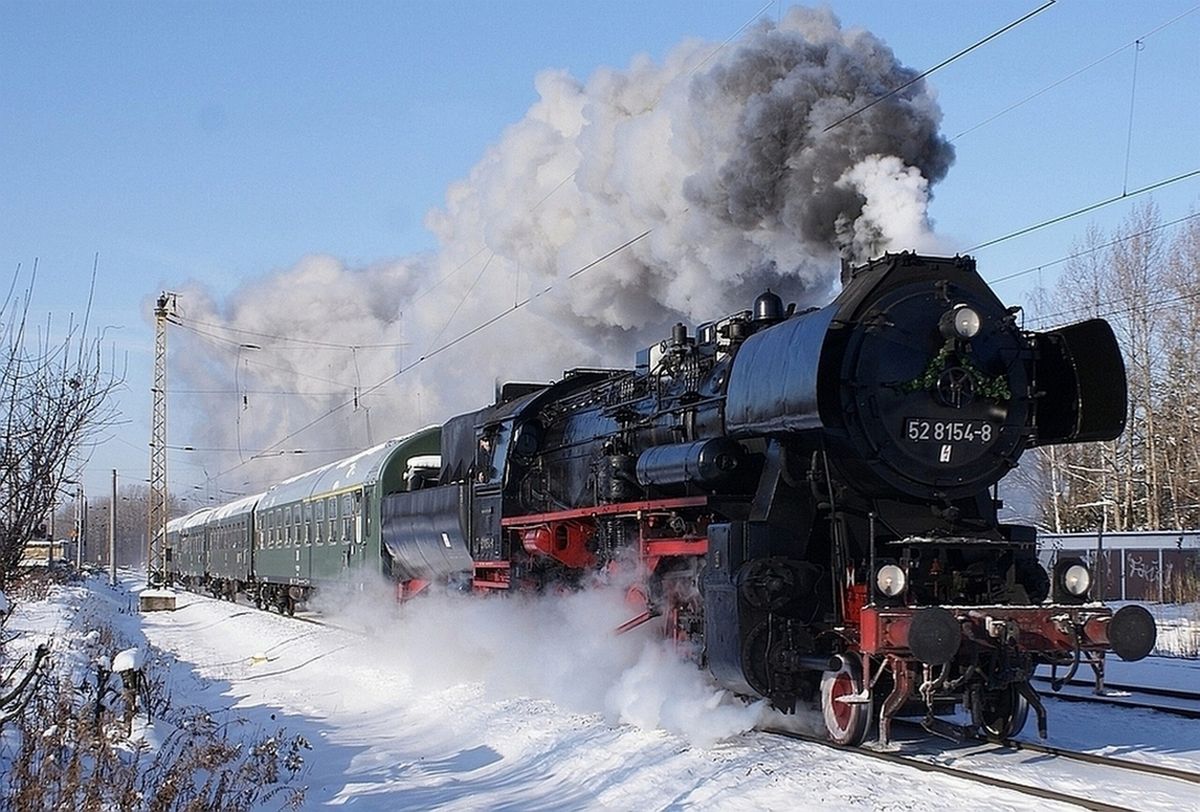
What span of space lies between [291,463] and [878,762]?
47409 millimetres

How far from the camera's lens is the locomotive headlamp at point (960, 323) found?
8.27 meters

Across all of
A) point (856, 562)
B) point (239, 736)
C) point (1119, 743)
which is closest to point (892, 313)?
point (856, 562)

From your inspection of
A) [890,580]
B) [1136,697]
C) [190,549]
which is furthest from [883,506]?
[190,549]

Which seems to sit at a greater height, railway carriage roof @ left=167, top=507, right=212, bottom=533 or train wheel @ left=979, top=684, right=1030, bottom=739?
railway carriage roof @ left=167, top=507, right=212, bottom=533

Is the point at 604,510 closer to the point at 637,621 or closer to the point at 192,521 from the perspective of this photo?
the point at 637,621

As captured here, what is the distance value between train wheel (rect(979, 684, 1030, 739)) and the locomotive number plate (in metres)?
1.78

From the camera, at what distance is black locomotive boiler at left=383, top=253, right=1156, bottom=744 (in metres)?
7.84

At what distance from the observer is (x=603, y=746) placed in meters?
8.91

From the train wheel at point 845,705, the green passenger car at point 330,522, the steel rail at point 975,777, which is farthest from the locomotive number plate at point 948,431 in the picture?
the green passenger car at point 330,522

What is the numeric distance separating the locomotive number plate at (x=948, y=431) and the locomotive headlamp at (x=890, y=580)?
942 mm

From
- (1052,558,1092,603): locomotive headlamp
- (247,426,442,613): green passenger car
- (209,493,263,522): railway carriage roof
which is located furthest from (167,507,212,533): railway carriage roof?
(1052,558,1092,603): locomotive headlamp

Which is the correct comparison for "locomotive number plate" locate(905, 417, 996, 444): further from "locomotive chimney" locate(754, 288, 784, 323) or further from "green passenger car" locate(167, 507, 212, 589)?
"green passenger car" locate(167, 507, 212, 589)

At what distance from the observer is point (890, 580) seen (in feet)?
25.5

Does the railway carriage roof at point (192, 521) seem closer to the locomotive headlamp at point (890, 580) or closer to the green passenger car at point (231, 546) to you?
the green passenger car at point (231, 546)
